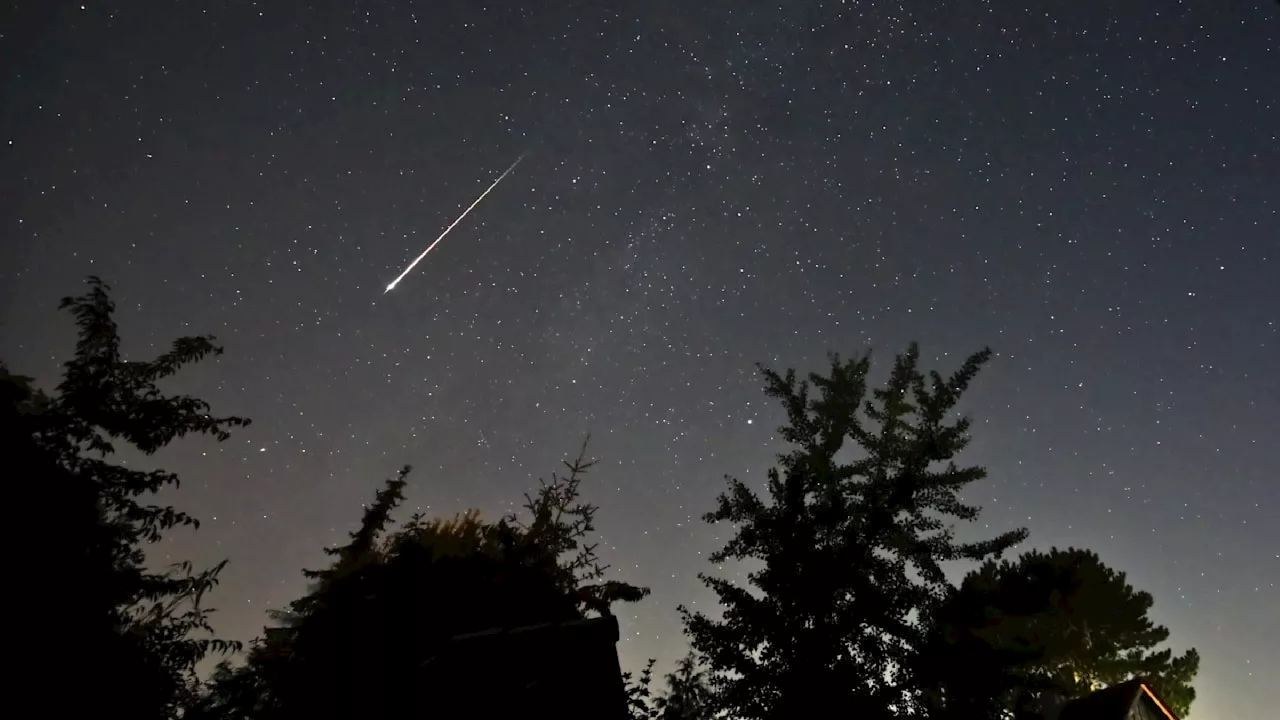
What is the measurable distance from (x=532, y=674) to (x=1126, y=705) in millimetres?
15672

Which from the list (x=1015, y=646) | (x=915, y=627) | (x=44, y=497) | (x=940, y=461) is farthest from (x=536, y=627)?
(x=1015, y=646)

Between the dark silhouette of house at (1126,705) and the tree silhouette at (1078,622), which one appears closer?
the dark silhouette of house at (1126,705)

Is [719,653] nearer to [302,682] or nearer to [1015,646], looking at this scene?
[1015,646]

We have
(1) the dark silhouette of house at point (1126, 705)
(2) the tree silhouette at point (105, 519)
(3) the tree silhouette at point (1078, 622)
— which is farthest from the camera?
(3) the tree silhouette at point (1078, 622)

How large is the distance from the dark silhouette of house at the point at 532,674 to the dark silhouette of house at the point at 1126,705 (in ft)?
45.0

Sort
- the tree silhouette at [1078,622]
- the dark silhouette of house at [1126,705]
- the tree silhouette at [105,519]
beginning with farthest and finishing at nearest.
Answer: the tree silhouette at [1078,622], the dark silhouette of house at [1126,705], the tree silhouette at [105,519]

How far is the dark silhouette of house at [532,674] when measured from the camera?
1002 centimetres

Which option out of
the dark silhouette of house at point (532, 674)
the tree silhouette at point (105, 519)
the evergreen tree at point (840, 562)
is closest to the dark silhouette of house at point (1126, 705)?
the evergreen tree at point (840, 562)

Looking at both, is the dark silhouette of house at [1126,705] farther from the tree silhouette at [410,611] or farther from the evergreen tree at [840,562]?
the tree silhouette at [410,611]

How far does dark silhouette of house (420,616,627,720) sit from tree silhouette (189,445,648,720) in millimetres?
48

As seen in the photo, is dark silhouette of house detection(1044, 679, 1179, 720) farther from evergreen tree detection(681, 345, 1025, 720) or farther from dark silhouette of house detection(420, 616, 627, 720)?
dark silhouette of house detection(420, 616, 627, 720)

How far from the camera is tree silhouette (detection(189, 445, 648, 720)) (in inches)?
402

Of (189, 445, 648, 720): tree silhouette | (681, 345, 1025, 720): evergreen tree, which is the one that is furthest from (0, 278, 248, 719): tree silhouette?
(681, 345, 1025, 720): evergreen tree

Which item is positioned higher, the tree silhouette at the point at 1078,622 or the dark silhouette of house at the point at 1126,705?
the tree silhouette at the point at 1078,622
